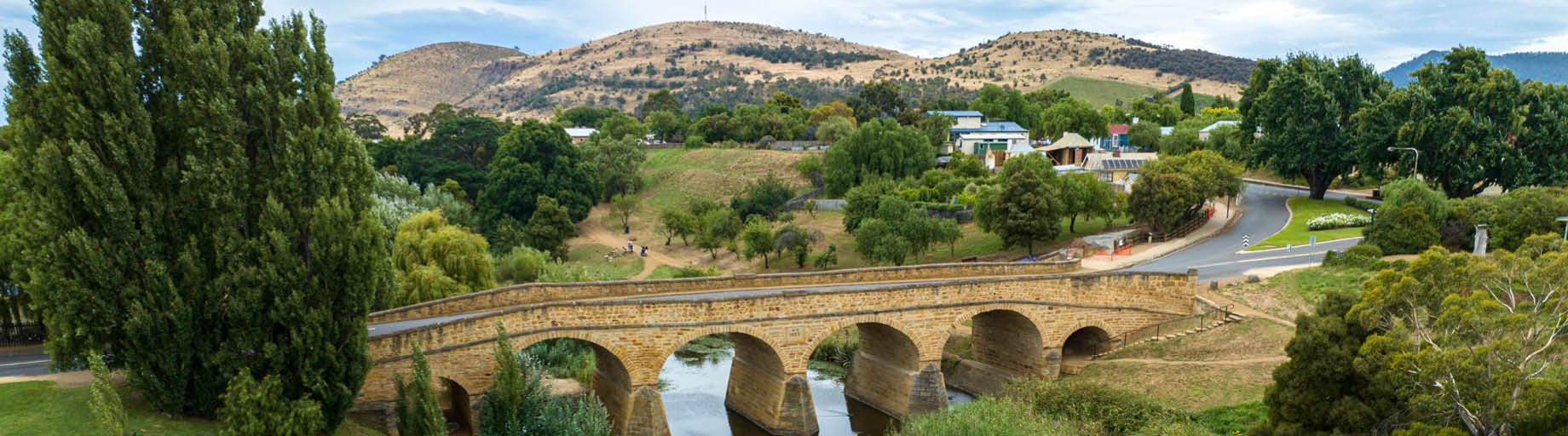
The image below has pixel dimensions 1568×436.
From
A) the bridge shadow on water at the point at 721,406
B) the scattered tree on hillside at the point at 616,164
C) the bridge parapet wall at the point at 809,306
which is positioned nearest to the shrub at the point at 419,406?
the bridge parapet wall at the point at 809,306

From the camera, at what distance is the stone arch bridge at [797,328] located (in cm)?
2244

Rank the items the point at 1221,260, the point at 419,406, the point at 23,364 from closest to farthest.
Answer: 1. the point at 419,406
2. the point at 23,364
3. the point at 1221,260

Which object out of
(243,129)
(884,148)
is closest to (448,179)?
(884,148)

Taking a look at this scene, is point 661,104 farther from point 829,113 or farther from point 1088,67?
point 1088,67

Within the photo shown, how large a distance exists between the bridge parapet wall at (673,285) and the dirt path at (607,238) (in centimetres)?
2288

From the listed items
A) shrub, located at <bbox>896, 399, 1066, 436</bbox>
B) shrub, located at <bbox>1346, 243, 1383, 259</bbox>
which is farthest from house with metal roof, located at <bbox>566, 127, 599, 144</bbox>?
shrub, located at <bbox>896, 399, 1066, 436</bbox>

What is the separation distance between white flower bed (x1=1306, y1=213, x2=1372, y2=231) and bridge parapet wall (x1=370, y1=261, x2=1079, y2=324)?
16273mm

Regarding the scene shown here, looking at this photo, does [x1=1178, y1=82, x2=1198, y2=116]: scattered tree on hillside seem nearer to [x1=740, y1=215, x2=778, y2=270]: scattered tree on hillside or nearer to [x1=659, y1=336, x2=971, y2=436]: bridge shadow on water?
[x1=740, y1=215, x2=778, y2=270]: scattered tree on hillside

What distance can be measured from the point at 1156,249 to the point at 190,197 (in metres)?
37.2

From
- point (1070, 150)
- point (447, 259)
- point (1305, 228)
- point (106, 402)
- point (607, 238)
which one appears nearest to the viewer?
point (106, 402)

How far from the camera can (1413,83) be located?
43000 millimetres

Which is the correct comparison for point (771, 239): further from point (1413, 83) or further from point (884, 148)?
point (1413, 83)

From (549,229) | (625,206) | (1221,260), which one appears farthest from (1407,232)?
(625,206)

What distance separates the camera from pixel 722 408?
2939cm
